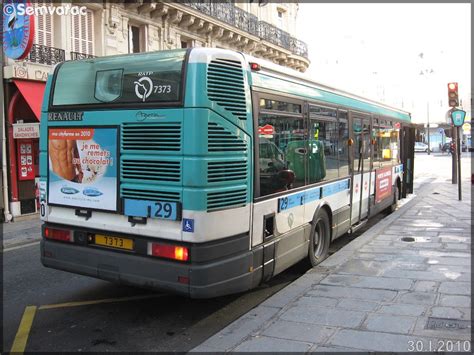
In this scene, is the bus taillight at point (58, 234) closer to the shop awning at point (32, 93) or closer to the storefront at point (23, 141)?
the storefront at point (23, 141)

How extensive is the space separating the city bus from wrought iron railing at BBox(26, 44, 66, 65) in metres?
8.83

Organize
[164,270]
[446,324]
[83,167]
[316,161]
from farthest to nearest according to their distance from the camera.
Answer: [316,161], [83,167], [164,270], [446,324]

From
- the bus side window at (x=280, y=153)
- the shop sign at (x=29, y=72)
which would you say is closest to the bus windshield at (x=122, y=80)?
the bus side window at (x=280, y=153)

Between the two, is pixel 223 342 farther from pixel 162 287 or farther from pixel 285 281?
pixel 285 281

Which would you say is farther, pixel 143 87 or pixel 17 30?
pixel 17 30

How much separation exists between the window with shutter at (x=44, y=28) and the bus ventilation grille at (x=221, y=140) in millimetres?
11004

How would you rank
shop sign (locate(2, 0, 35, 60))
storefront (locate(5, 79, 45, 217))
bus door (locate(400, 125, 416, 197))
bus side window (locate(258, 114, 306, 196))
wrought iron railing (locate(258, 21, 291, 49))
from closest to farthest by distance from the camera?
1. bus side window (locate(258, 114, 306, 196))
2. shop sign (locate(2, 0, 35, 60))
3. storefront (locate(5, 79, 45, 217))
4. bus door (locate(400, 125, 416, 197))
5. wrought iron railing (locate(258, 21, 291, 49))

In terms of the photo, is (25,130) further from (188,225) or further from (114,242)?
(188,225)

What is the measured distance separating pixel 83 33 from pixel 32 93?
3306 mm

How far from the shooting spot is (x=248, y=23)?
78.7 ft

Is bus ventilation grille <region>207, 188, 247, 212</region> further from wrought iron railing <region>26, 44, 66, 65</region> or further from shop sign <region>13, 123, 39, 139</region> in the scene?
wrought iron railing <region>26, 44, 66, 65</region>

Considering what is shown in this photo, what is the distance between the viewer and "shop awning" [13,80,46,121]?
1265 cm

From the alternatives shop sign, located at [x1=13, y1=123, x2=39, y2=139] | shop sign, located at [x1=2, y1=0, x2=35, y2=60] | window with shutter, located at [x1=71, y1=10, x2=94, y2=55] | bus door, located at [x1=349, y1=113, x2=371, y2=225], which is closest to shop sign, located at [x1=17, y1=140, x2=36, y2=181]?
shop sign, located at [x1=13, y1=123, x2=39, y2=139]

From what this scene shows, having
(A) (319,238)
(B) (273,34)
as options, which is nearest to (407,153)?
(A) (319,238)
